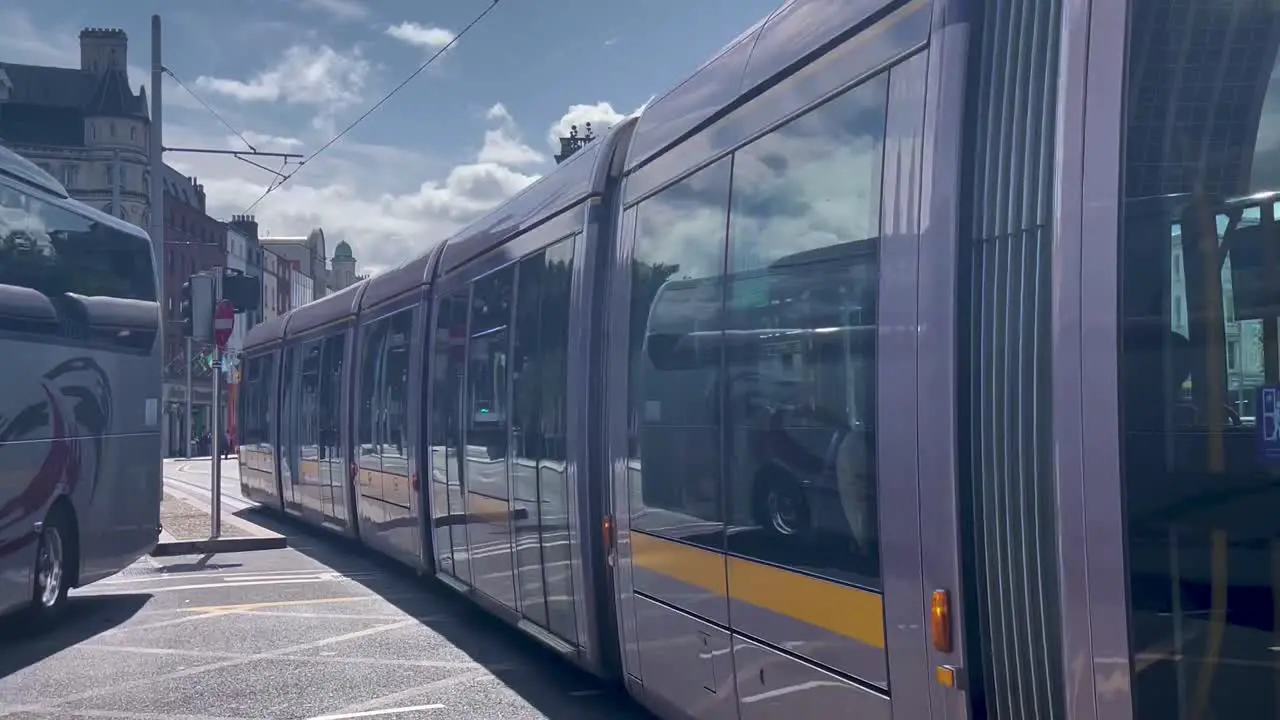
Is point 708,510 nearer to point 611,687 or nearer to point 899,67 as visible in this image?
point 899,67

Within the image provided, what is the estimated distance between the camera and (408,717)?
756 centimetres

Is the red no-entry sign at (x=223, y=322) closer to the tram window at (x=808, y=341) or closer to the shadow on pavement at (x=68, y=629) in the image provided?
the shadow on pavement at (x=68, y=629)

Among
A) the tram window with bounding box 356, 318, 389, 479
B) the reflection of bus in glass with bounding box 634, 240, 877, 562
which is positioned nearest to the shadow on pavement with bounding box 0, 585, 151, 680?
the tram window with bounding box 356, 318, 389, 479

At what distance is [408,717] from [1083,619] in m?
5.16

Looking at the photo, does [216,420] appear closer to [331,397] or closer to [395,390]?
[331,397]

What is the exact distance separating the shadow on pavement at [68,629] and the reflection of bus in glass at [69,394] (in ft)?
0.82

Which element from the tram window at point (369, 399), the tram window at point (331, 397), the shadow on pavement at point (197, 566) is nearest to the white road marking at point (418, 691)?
the tram window at point (369, 399)

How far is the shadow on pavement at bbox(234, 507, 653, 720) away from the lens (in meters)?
7.98

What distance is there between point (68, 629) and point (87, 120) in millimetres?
83136

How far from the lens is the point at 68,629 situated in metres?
11.4

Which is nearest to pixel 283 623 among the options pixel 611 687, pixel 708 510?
pixel 611 687

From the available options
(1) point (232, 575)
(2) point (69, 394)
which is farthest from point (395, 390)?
(1) point (232, 575)

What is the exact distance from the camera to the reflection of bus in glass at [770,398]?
13.8 feet

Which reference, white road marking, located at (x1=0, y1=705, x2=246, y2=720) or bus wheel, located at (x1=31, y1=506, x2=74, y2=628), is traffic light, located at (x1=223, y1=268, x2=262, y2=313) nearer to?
bus wheel, located at (x1=31, y1=506, x2=74, y2=628)
